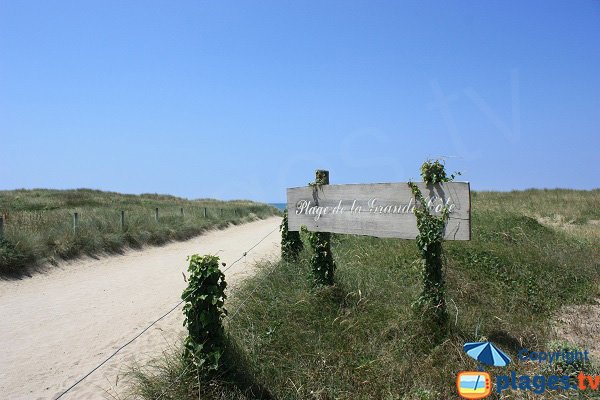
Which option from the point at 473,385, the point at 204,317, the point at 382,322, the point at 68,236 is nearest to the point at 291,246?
the point at 382,322

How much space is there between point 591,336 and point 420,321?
232 cm

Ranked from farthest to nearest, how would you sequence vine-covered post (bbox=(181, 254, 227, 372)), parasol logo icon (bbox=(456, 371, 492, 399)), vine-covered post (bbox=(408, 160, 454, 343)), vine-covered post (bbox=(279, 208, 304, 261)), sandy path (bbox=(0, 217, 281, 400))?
vine-covered post (bbox=(279, 208, 304, 261)) < sandy path (bbox=(0, 217, 281, 400)) < vine-covered post (bbox=(408, 160, 454, 343)) < vine-covered post (bbox=(181, 254, 227, 372)) < parasol logo icon (bbox=(456, 371, 492, 399))

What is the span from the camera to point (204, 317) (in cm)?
387

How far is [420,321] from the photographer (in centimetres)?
461

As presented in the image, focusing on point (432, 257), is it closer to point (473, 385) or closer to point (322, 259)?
point (473, 385)

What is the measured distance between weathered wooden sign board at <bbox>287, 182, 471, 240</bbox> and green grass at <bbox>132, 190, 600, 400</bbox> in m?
0.89

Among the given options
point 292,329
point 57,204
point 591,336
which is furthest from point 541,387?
point 57,204

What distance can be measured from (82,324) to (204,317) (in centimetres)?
391

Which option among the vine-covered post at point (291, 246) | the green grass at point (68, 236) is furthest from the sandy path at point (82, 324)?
the vine-covered post at point (291, 246)

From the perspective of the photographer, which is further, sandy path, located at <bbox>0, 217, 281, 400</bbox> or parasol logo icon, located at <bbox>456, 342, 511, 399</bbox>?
sandy path, located at <bbox>0, 217, 281, 400</bbox>

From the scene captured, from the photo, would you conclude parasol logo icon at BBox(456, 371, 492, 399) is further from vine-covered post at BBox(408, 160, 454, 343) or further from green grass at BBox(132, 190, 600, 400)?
vine-covered post at BBox(408, 160, 454, 343)

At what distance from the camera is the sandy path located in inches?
186

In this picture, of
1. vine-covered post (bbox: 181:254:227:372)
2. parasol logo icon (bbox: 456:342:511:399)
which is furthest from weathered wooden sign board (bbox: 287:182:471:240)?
vine-covered post (bbox: 181:254:227:372)

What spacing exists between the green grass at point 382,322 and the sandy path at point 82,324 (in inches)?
39.1
